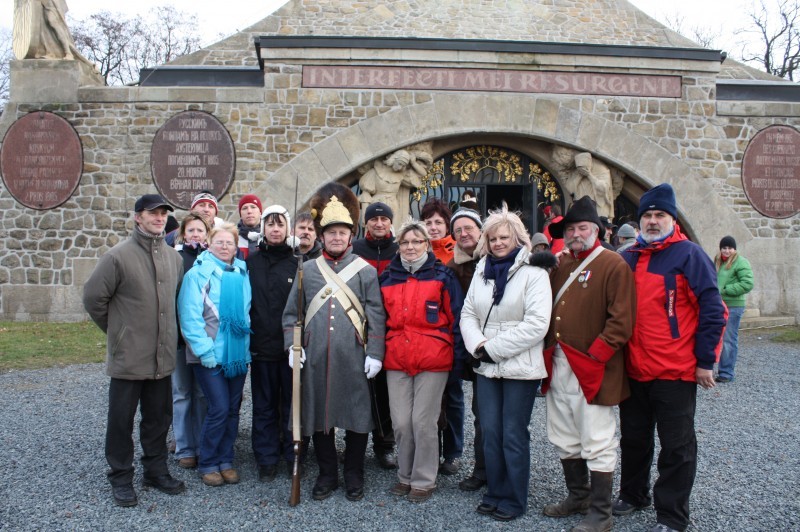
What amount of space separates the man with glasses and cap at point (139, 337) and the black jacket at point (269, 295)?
1.75 ft

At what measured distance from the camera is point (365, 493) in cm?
408

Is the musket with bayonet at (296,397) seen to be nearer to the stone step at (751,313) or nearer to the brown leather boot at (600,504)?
the brown leather boot at (600,504)

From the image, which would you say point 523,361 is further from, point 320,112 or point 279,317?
point 320,112

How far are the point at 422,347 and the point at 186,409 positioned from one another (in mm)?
1940

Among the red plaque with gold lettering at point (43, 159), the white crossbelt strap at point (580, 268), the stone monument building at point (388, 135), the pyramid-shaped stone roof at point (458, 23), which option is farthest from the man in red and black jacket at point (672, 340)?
the pyramid-shaped stone roof at point (458, 23)

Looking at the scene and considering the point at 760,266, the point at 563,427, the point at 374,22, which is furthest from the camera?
the point at 374,22

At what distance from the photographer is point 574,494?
3.77 metres

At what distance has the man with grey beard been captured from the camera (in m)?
3.52

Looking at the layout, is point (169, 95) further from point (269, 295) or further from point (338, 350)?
point (338, 350)

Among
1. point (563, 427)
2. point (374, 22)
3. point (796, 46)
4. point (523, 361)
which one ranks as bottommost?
point (563, 427)

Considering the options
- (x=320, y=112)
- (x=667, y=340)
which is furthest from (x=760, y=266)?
(x=667, y=340)

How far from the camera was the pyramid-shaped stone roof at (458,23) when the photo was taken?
13.2 m

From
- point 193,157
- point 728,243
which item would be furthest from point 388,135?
point 728,243

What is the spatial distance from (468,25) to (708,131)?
548 centimetres
